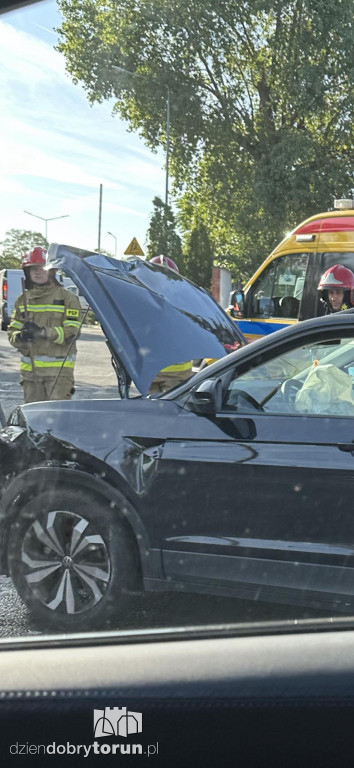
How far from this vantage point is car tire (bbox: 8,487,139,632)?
115 inches

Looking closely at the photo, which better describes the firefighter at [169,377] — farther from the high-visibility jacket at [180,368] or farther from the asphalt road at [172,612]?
the asphalt road at [172,612]

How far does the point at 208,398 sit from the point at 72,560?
32.9 inches

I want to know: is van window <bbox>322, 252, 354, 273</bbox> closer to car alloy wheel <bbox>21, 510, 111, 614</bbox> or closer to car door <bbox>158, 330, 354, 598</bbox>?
car door <bbox>158, 330, 354, 598</bbox>

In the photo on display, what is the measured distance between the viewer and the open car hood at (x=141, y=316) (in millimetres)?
3166

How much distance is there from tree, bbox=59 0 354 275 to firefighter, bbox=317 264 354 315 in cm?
172

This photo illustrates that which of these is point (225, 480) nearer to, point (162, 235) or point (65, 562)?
point (65, 562)

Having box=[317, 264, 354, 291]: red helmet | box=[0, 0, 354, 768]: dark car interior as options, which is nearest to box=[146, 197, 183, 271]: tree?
box=[317, 264, 354, 291]: red helmet

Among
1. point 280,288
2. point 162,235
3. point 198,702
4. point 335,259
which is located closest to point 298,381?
point 198,702

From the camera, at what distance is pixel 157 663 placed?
1043 millimetres

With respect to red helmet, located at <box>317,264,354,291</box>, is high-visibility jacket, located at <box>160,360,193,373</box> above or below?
below

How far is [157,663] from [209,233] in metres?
10.9

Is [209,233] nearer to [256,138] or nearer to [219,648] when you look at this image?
[256,138]

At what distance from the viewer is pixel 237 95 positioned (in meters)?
8.36

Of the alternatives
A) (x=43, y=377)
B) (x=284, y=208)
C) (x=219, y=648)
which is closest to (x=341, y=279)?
(x=43, y=377)
